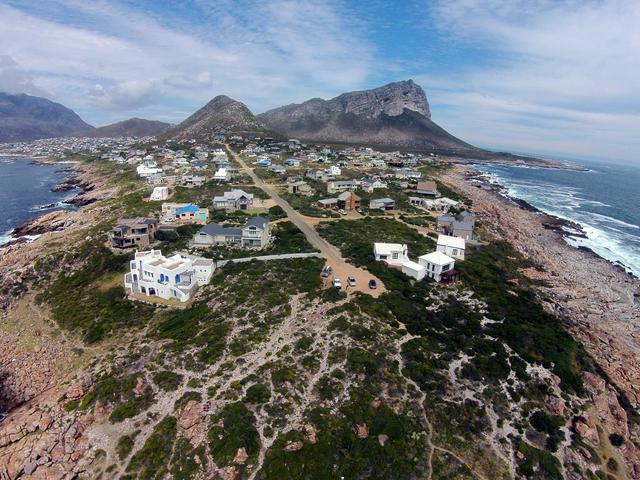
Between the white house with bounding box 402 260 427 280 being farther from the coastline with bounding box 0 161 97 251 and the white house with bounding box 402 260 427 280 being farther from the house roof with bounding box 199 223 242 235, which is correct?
the coastline with bounding box 0 161 97 251

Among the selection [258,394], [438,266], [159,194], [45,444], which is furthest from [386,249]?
[159,194]

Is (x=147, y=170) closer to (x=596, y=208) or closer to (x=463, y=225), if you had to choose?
(x=463, y=225)

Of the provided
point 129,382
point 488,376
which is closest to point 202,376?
point 129,382

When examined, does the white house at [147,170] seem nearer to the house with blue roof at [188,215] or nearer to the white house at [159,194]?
the white house at [159,194]

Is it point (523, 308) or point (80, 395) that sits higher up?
point (523, 308)

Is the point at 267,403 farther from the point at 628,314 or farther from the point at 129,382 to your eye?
the point at 628,314

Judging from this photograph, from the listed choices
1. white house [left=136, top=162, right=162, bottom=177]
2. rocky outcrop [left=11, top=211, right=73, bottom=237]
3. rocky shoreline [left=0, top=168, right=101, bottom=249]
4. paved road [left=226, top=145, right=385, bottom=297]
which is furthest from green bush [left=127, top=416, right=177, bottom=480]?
white house [left=136, top=162, right=162, bottom=177]

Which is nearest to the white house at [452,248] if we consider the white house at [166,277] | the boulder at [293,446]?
the white house at [166,277]
